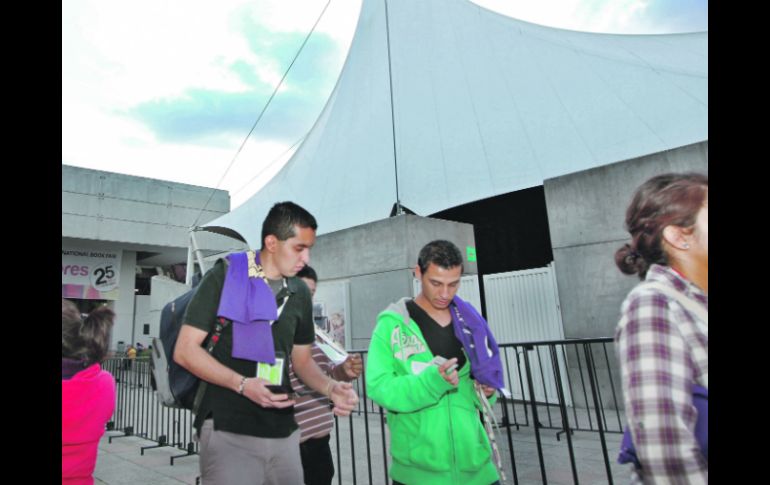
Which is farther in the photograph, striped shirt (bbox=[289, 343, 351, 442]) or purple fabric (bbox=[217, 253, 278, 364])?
striped shirt (bbox=[289, 343, 351, 442])

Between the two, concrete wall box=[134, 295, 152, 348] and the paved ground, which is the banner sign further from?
the paved ground

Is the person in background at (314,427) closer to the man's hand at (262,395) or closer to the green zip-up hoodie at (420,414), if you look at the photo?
the green zip-up hoodie at (420,414)

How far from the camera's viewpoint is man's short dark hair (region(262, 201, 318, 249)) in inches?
88.2

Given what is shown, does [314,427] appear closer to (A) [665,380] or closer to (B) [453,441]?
(B) [453,441]

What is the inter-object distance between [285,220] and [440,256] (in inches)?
31.4

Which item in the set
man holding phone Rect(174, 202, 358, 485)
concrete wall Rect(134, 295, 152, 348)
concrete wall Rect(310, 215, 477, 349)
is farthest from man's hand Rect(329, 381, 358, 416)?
concrete wall Rect(134, 295, 152, 348)

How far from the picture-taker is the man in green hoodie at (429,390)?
2.02 meters

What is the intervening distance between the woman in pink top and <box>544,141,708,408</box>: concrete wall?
6.22 m

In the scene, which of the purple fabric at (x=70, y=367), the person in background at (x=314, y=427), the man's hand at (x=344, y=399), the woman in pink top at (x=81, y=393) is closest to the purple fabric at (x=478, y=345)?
the man's hand at (x=344, y=399)

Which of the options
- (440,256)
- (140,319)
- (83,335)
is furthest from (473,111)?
(140,319)
